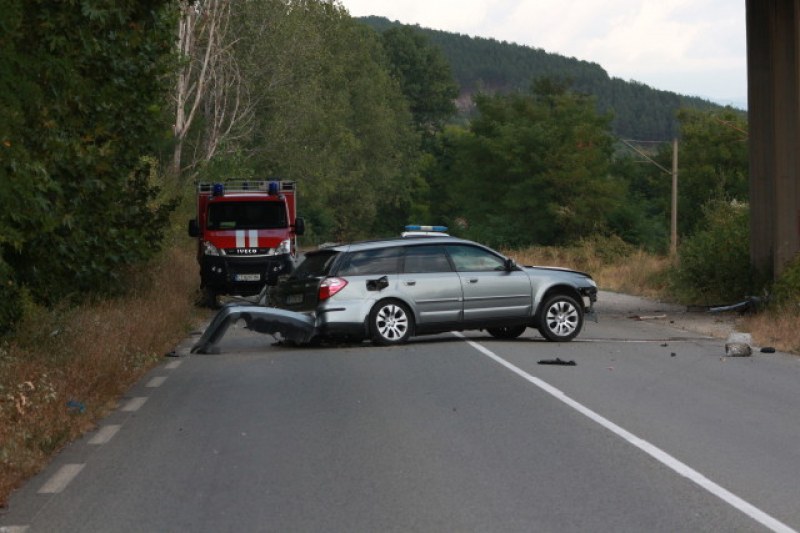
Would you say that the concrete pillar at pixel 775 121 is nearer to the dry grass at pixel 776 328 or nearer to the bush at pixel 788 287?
the bush at pixel 788 287

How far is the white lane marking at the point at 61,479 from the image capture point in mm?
8430

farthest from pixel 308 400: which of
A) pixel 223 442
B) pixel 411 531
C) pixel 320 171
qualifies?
pixel 320 171

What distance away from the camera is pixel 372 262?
1928 cm

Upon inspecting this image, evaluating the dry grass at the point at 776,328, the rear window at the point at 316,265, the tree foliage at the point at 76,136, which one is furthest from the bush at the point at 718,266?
the tree foliage at the point at 76,136

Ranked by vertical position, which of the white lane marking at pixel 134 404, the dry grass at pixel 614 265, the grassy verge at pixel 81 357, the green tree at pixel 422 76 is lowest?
the dry grass at pixel 614 265

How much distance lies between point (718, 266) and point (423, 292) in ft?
39.9

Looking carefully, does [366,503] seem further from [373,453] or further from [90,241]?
[90,241]

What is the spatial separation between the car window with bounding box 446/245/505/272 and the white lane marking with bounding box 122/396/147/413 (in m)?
7.31

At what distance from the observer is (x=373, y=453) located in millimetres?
Answer: 9672

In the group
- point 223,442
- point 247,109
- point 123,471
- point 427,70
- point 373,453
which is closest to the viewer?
point 123,471

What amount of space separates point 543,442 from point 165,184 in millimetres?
27323

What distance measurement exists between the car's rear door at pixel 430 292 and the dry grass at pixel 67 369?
349 centimetres

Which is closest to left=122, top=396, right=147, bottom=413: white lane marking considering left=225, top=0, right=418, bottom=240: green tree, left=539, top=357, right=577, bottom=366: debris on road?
left=539, top=357, right=577, bottom=366: debris on road

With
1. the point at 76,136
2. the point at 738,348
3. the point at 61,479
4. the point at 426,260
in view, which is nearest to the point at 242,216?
the point at 426,260
